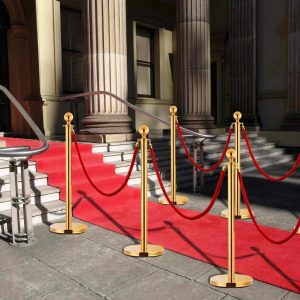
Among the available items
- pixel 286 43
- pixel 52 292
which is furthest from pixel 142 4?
pixel 52 292

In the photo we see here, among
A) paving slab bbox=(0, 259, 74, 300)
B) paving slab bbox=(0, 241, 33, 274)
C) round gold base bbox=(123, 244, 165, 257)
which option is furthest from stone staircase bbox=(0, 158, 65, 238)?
round gold base bbox=(123, 244, 165, 257)

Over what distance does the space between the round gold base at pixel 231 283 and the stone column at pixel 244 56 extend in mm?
10646

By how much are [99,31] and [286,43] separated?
7.42 m

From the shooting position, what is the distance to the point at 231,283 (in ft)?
11.7

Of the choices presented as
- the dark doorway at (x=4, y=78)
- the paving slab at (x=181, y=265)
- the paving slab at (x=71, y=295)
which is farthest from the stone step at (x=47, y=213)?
the dark doorway at (x=4, y=78)

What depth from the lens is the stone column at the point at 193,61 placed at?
11102 mm

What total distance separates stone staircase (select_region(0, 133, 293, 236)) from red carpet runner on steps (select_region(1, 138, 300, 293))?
0.87ft

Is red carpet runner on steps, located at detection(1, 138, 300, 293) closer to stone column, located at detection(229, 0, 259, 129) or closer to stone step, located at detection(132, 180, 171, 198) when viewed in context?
stone step, located at detection(132, 180, 171, 198)

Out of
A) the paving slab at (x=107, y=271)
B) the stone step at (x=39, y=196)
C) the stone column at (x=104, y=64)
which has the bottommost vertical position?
the paving slab at (x=107, y=271)

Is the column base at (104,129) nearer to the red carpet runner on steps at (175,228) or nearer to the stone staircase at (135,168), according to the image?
the stone staircase at (135,168)

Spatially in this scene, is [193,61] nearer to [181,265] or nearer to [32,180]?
[32,180]

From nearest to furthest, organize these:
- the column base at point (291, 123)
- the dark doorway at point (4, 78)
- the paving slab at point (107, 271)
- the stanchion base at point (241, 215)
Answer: the paving slab at point (107, 271)
the stanchion base at point (241, 215)
the dark doorway at point (4, 78)
the column base at point (291, 123)

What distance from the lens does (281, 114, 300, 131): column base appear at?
12930 millimetres

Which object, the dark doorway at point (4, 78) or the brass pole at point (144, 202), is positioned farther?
the dark doorway at point (4, 78)
